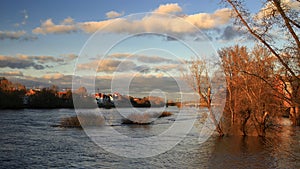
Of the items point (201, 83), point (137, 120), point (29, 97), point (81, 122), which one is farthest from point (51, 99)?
point (201, 83)

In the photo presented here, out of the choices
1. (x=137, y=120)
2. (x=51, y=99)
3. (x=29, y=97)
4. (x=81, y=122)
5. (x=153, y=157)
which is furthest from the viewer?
(x=51, y=99)

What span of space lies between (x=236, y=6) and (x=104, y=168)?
38.4ft

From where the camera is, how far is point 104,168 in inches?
575

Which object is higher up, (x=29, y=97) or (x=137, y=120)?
(x=29, y=97)

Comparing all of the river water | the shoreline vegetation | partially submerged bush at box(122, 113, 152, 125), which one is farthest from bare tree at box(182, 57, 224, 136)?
the shoreline vegetation

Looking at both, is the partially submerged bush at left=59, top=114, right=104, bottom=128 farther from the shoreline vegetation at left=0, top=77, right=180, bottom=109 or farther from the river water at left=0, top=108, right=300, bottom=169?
the shoreline vegetation at left=0, top=77, right=180, bottom=109

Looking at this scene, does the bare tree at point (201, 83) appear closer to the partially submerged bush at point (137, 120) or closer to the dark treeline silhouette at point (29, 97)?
the partially submerged bush at point (137, 120)

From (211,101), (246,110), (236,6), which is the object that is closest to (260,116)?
(246,110)

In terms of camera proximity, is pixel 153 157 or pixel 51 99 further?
pixel 51 99

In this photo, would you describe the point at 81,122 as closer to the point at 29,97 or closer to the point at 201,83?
the point at 201,83

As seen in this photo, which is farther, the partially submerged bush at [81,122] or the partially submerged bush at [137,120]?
the partially submerged bush at [137,120]

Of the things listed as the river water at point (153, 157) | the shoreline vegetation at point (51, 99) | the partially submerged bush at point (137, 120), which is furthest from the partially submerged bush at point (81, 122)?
the shoreline vegetation at point (51, 99)

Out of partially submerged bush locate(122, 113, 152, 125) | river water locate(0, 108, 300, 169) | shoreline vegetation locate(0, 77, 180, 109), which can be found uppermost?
shoreline vegetation locate(0, 77, 180, 109)

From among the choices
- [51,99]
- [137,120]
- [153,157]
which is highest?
[51,99]
